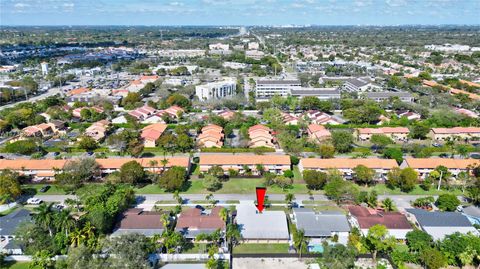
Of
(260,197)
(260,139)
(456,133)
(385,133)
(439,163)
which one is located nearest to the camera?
(260,197)

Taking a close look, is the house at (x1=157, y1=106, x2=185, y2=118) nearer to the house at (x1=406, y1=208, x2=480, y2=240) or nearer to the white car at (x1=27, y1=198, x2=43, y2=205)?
the white car at (x1=27, y1=198, x2=43, y2=205)

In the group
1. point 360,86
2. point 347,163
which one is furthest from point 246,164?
point 360,86

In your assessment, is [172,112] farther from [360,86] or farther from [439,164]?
[360,86]

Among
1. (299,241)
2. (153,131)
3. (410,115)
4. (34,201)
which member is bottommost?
(34,201)

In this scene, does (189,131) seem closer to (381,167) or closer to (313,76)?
(381,167)

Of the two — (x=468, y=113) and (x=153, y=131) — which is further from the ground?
(x=468, y=113)

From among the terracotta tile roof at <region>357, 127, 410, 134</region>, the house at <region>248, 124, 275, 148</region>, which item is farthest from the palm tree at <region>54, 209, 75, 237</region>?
the terracotta tile roof at <region>357, 127, 410, 134</region>

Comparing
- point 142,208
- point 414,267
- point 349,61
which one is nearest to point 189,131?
point 142,208
